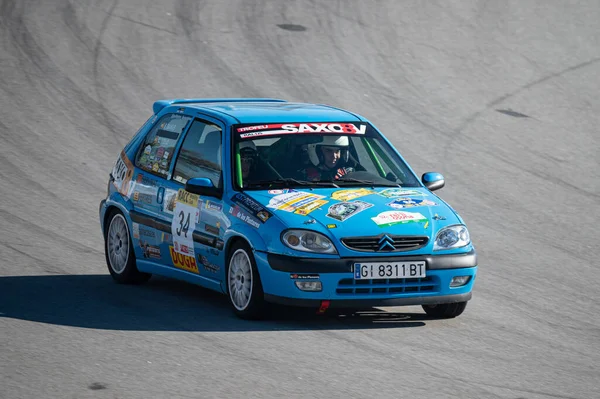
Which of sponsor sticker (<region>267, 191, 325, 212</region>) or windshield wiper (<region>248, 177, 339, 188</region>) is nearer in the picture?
sponsor sticker (<region>267, 191, 325, 212</region>)

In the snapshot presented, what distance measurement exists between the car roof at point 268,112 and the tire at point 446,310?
1.91 meters

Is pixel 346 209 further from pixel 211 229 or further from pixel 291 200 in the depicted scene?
pixel 211 229

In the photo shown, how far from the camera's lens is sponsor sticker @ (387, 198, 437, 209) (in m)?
8.91

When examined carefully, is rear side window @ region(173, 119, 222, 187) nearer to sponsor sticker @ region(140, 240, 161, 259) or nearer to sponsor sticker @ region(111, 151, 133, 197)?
sponsor sticker @ region(140, 240, 161, 259)

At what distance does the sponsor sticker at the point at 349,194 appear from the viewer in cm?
897

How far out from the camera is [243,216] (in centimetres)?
879

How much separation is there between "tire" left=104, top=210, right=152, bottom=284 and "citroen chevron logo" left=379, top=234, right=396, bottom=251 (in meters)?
2.81

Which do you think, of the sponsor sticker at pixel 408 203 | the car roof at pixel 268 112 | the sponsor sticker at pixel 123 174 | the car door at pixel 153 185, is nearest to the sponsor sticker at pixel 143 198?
the car door at pixel 153 185

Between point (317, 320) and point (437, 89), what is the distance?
11572mm

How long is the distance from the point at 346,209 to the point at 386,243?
46 centimetres

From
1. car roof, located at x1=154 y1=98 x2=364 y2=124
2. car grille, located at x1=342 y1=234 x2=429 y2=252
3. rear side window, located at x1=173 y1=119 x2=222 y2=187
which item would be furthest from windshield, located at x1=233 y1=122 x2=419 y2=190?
car grille, located at x1=342 y1=234 x2=429 y2=252

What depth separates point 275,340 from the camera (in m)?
8.00

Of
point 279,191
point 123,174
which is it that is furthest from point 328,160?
point 123,174

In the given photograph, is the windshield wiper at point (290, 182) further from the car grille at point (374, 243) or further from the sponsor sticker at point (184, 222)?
the car grille at point (374, 243)
